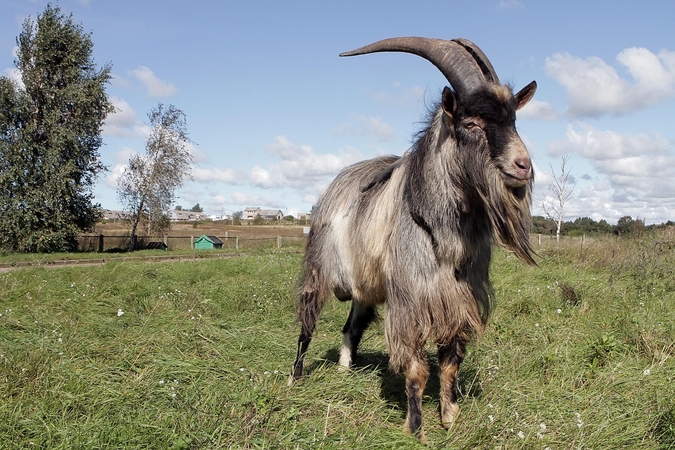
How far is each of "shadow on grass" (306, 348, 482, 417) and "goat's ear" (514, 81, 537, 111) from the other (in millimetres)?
2126

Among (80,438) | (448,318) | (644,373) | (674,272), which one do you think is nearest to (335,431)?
(448,318)

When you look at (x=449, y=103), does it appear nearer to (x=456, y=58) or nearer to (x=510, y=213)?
(x=456, y=58)

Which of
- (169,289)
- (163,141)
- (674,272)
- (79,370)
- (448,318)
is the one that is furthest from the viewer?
(163,141)

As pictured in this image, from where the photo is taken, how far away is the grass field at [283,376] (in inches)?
139

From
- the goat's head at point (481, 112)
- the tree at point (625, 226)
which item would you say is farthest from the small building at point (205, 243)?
the goat's head at point (481, 112)

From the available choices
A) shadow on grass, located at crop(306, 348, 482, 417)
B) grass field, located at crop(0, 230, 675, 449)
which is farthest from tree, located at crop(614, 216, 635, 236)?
shadow on grass, located at crop(306, 348, 482, 417)

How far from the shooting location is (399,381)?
5195 mm

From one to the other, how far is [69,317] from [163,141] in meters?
29.4

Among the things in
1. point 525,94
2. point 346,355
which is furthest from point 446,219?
point 346,355

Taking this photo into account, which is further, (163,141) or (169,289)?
(163,141)

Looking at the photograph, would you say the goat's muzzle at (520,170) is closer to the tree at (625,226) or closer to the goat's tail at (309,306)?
the goat's tail at (309,306)

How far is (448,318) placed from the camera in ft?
13.0

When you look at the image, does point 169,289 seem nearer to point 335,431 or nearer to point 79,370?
point 79,370

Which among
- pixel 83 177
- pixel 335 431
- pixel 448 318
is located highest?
pixel 83 177
